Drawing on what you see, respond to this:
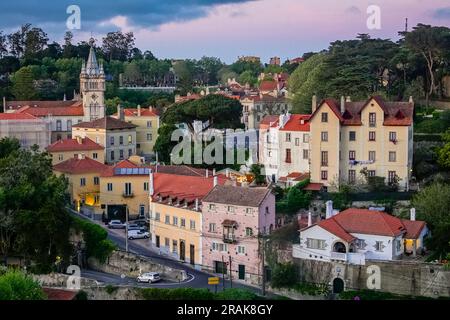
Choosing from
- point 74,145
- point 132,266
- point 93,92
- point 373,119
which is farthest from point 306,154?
point 93,92

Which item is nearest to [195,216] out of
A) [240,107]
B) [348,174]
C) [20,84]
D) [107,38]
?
[348,174]

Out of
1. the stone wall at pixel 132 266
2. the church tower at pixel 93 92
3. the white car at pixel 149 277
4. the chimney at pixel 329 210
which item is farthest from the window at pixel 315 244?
the church tower at pixel 93 92

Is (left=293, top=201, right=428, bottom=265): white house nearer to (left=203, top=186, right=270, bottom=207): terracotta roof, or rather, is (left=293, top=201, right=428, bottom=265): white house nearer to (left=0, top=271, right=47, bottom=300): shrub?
(left=203, top=186, right=270, bottom=207): terracotta roof

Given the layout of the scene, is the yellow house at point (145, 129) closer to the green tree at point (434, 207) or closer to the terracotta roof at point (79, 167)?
the terracotta roof at point (79, 167)

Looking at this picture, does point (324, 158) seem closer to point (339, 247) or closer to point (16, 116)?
point (339, 247)

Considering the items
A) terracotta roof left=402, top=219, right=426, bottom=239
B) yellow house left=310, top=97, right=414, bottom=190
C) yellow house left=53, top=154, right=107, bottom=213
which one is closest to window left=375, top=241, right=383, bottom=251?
terracotta roof left=402, top=219, right=426, bottom=239

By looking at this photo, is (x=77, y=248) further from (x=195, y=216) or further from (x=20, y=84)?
(x=20, y=84)
